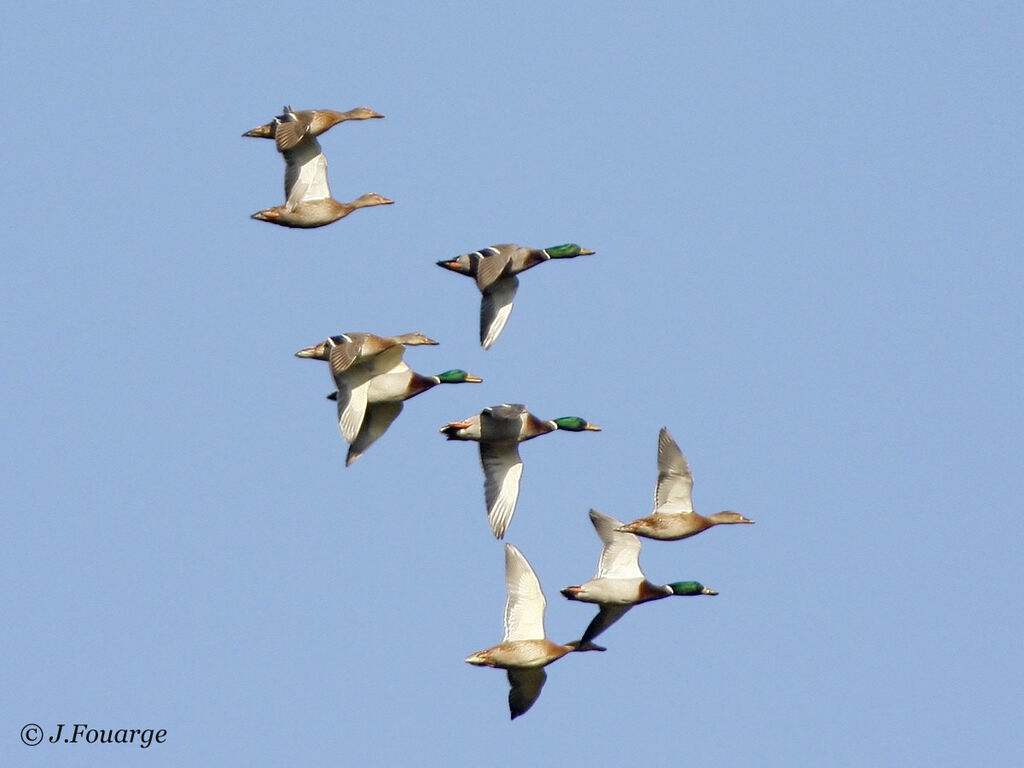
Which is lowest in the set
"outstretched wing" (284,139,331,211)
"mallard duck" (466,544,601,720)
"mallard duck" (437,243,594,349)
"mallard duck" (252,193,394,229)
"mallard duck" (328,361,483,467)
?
"mallard duck" (466,544,601,720)

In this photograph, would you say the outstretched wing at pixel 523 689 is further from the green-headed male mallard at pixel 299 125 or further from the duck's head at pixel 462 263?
the green-headed male mallard at pixel 299 125

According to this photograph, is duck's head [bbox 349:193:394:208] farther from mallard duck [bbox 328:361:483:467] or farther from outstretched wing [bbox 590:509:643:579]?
outstretched wing [bbox 590:509:643:579]

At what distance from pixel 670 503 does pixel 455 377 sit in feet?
11.3

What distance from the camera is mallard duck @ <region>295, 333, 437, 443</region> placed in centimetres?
2502

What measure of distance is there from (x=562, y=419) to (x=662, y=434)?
163 cm

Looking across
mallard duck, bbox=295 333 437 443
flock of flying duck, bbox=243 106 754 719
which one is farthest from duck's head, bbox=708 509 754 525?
mallard duck, bbox=295 333 437 443

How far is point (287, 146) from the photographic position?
2708cm

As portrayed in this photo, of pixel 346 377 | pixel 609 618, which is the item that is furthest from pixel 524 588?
pixel 346 377

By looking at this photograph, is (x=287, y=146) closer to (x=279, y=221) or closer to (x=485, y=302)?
(x=279, y=221)

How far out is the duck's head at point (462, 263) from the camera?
26891 mm

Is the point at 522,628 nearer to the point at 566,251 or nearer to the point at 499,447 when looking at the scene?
the point at 499,447

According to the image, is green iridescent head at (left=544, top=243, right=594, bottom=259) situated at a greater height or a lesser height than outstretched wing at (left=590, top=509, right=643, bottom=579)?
greater

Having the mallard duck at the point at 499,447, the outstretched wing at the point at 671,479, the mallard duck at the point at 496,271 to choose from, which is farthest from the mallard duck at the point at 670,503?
the mallard duck at the point at 496,271

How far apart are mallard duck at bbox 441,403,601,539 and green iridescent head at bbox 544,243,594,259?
2787 millimetres
